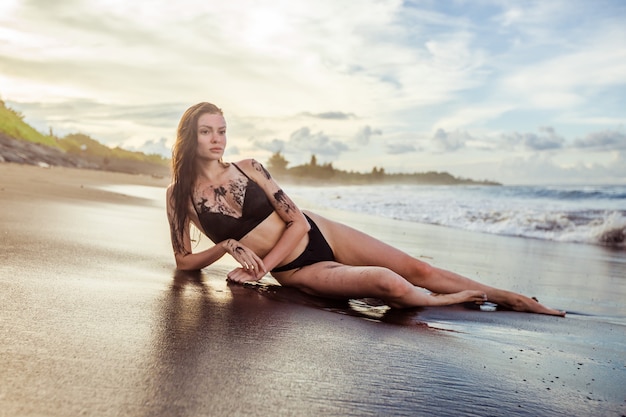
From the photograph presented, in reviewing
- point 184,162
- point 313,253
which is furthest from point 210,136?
point 313,253

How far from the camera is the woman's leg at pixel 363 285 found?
3303 millimetres

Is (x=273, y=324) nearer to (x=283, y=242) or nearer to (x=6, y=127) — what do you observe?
(x=283, y=242)

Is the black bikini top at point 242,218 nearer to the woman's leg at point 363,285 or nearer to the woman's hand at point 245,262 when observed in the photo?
the woman's hand at point 245,262

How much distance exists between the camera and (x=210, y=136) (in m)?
3.56

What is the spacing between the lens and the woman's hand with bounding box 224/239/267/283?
3.43 m

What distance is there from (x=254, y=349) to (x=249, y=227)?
5.36 ft

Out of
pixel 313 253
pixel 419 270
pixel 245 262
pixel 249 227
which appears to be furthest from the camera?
pixel 419 270

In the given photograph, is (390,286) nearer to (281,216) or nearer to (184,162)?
(281,216)

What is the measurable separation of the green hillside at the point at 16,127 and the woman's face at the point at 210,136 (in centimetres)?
2585

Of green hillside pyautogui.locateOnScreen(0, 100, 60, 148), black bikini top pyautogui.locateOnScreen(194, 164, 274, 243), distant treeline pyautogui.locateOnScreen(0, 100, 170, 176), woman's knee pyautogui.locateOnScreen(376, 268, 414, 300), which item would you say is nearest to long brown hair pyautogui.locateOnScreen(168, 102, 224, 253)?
black bikini top pyautogui.locateOnScreen(194, 164, 274, 243)

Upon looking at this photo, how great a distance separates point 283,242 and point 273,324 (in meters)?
1.07

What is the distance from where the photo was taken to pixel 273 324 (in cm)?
254

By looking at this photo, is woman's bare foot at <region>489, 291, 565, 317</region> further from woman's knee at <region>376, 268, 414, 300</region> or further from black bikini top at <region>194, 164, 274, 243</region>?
black bikini top at <region>194, 164, 274, 243</region>

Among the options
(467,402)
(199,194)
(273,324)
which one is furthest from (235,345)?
(199,194)
